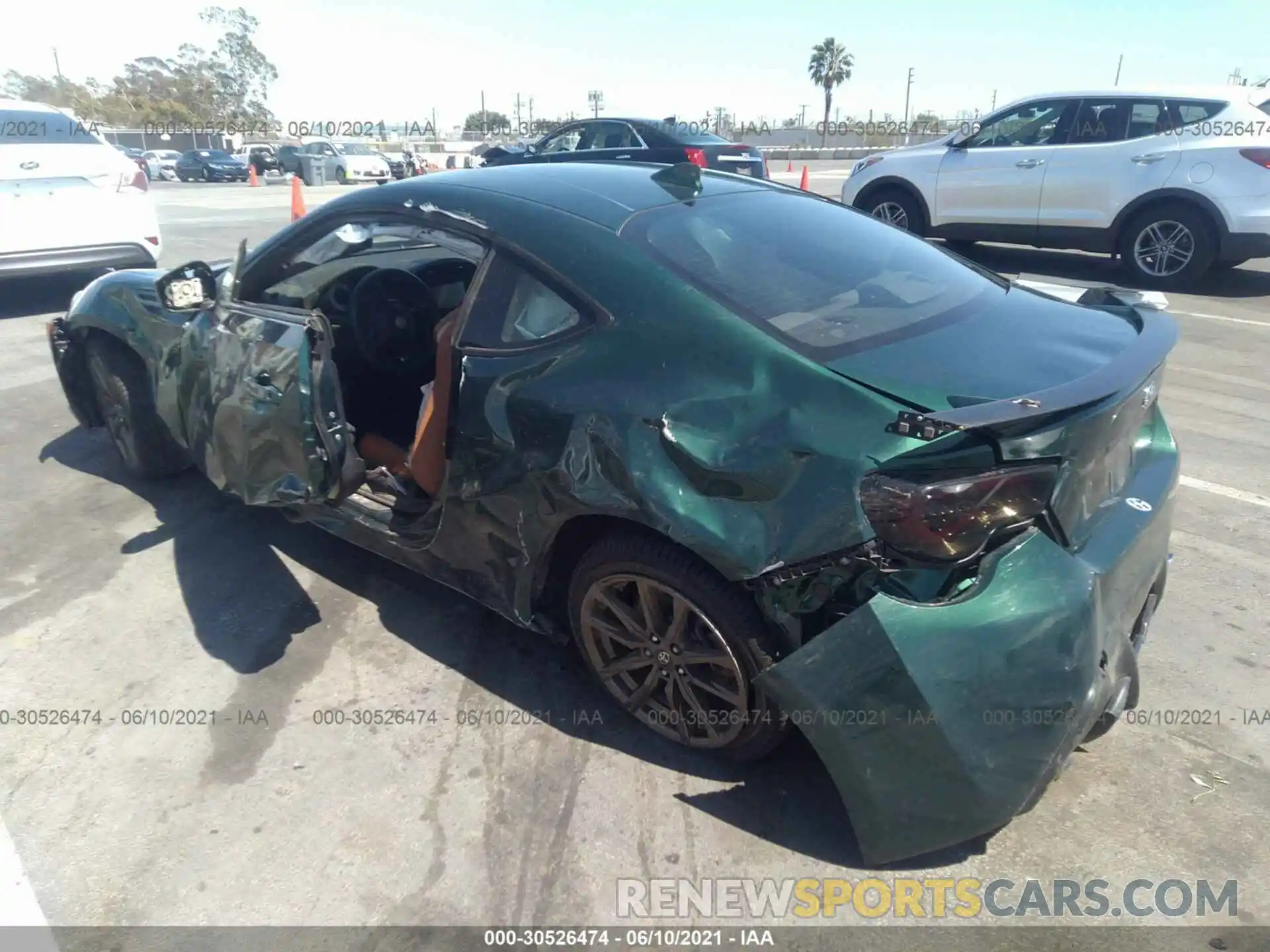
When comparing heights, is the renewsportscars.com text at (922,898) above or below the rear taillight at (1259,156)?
below

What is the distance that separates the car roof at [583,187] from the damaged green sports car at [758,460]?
0.02 meters

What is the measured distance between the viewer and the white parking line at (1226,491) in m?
4.11

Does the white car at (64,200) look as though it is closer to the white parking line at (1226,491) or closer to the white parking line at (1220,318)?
the white parking line at (1226,491)

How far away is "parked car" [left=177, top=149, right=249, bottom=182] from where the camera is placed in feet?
110

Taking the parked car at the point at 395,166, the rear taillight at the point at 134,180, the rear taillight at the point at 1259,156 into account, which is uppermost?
the rear taillight at the point at 1259,156

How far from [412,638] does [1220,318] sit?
7420mm

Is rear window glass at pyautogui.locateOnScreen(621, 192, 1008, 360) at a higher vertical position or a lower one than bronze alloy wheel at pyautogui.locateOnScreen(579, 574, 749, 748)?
higher

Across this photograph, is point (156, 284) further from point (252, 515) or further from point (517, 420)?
point (517, 420)

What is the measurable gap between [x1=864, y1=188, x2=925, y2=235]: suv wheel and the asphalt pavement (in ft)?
22.4

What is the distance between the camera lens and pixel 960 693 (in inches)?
76.2

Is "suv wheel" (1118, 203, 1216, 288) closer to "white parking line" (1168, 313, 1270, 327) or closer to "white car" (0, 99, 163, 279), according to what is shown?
"white parking line" (1168, 313, 1270, 327)

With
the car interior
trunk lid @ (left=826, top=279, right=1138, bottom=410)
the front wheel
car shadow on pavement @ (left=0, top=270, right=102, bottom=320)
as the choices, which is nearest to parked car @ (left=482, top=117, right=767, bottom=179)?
car shadow on pavement @ (left=0, top=270, right=102, bottom=320)

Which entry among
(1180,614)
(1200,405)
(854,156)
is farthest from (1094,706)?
(854,156)

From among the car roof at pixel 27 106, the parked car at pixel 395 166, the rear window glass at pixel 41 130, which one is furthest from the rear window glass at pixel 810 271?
the parked car at pixel 395 166
